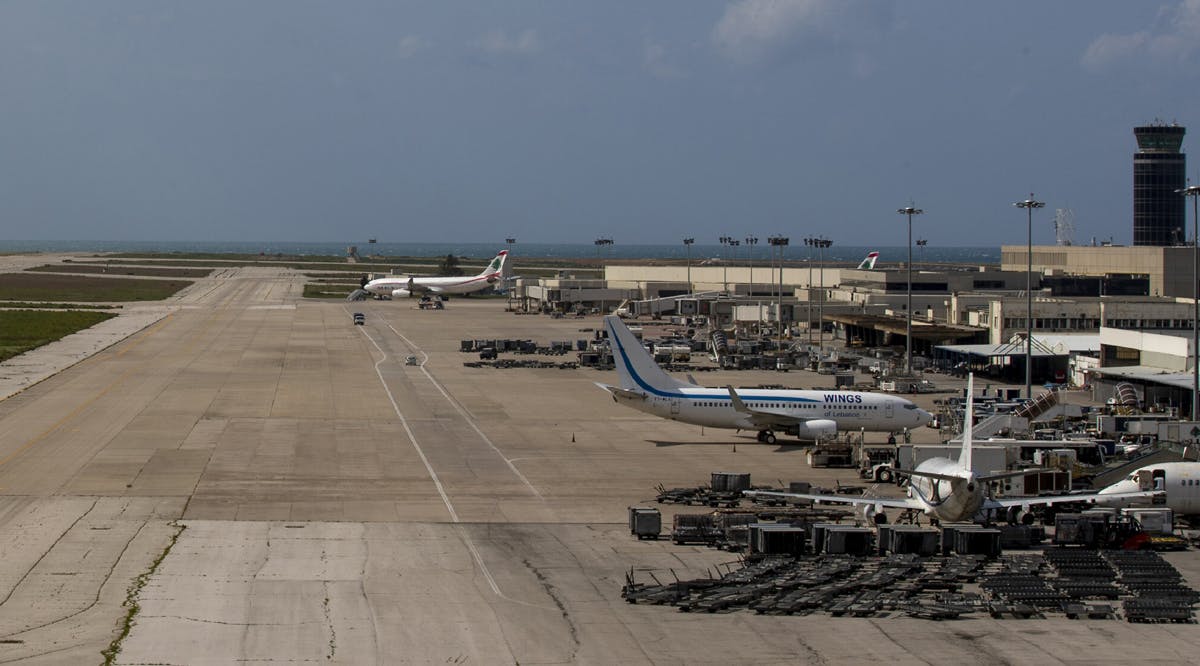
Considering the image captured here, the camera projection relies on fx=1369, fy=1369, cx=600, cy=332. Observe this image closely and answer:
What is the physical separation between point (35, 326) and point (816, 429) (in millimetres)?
98228

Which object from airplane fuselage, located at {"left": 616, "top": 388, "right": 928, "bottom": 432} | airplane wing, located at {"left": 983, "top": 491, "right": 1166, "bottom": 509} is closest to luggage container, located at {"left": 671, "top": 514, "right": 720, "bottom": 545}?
airplane wing, located at {"left": 983, "top": 491, "right": 1166, "bottom": 509}

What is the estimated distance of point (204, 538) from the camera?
42.0 m

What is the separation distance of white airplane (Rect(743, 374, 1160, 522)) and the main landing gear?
21116 mm

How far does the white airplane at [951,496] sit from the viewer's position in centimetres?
4094

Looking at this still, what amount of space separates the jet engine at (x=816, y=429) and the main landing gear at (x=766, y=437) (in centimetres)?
137

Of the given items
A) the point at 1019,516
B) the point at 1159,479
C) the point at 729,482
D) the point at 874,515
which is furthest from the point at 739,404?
the point at 1159,479

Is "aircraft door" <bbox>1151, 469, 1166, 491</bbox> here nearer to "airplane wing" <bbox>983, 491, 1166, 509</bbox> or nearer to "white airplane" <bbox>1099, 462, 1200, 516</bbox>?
"white airplane" <bbox>1099, 462, 1200, 516</bbox>

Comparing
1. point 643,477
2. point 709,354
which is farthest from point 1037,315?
point 643,477

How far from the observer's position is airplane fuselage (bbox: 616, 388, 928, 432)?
6506cm

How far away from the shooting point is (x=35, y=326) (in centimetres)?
13675

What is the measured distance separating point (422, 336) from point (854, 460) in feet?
275

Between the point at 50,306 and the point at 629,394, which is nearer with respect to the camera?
the point at 629,394

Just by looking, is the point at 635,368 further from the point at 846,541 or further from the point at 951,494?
the point at 846,541

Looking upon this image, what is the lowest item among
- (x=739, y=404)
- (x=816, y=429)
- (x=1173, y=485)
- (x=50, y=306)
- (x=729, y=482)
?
(x=729, y=482)
